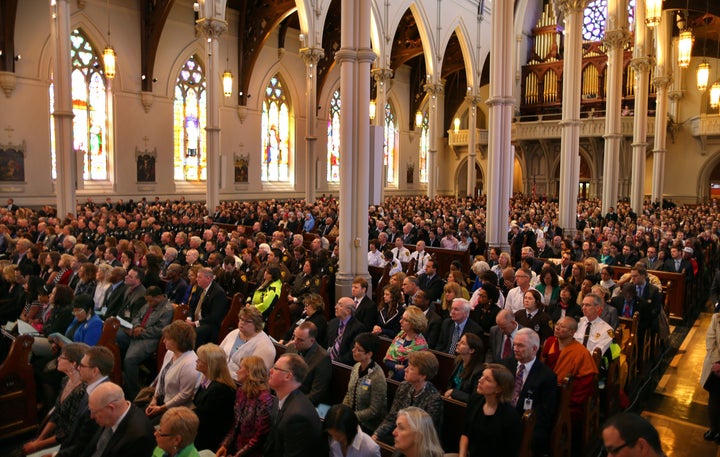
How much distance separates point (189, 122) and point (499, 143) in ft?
57.2

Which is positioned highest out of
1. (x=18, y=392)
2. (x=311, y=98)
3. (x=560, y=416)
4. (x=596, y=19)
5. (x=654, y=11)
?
(x=596, y=19)

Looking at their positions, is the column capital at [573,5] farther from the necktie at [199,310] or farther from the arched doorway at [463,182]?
the arched doorway at [463,182]

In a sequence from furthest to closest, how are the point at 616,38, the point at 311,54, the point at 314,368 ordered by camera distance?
1. the point at 311,54
2. the point at 616,38
3. the point at 314,368

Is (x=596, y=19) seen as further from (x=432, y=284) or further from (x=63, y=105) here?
(x=432, y=284)

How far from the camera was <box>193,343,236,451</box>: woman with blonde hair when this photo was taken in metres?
3.92

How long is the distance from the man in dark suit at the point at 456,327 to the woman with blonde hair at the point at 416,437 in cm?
230

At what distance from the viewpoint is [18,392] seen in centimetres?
508

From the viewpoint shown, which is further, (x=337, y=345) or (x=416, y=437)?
(x=337, y=345)

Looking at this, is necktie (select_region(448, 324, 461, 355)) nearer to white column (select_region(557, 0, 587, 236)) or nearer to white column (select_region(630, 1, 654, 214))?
white column (select_region(557, 0, 587, 236))

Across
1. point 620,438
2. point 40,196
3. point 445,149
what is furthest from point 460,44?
point 620,438

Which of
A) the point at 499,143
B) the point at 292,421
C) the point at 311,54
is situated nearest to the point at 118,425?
the point at 292,421

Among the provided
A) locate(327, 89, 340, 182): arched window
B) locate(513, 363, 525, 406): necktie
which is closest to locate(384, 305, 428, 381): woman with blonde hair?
locate(513, 363, 525, 406): necktie

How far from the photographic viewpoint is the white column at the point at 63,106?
14844 mm

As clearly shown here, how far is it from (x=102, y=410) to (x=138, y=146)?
71.4 ft
